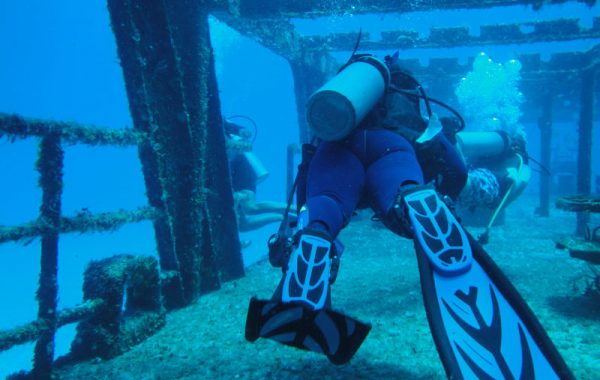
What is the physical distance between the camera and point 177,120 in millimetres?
4426

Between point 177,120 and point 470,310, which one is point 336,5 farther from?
point 470,310

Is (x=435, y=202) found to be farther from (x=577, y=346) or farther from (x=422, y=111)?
(x=577, y=346)

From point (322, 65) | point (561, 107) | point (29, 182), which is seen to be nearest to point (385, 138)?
point (322, 65)

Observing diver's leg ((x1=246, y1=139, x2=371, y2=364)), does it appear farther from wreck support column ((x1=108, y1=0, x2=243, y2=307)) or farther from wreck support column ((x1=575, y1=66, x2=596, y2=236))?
wreck support column ((x1=575, y1=66, x2=596, y2=236))

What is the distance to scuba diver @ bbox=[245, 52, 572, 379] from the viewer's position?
196cm

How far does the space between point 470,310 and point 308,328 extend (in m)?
0.79

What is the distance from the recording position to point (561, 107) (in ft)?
74.5

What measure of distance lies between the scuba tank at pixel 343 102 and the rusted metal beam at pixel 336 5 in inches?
169

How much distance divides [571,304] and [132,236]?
4334 cm

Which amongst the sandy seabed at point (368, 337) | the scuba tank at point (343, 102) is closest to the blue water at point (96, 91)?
the sandy seabed at point (368, 337)

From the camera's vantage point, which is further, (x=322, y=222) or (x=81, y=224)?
(x=81, y=224)

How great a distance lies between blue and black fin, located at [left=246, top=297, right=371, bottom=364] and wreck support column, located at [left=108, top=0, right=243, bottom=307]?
2.50 metres

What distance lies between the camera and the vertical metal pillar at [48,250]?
3.00 meters

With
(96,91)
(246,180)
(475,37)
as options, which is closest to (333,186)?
(246,180)
